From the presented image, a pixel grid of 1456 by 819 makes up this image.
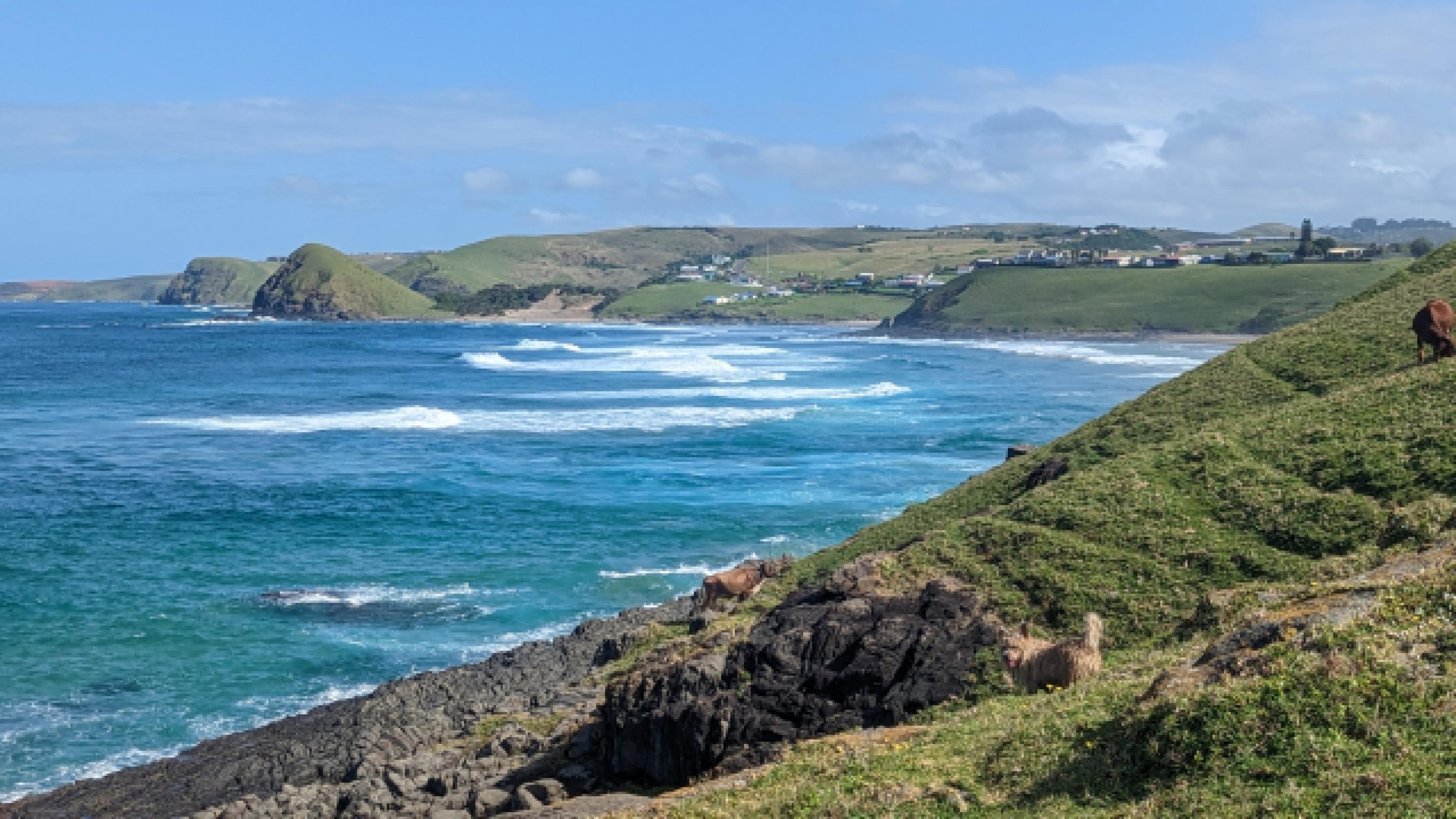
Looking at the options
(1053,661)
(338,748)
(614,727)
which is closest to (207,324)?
(338,748)

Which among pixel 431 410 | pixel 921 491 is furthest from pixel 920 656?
pixel 431 410

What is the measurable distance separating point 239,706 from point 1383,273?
475ft

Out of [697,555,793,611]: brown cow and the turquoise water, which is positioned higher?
[697,555,793,611]: brown cow

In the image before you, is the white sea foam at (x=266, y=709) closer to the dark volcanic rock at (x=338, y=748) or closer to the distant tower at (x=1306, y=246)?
the dark volcanic rock at (x=338, y=748)

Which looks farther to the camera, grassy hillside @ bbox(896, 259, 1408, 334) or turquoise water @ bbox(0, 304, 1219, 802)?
grassy hillside @ bbox(896, 259, 1408, 334)

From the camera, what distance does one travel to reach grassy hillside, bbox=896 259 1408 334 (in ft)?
463

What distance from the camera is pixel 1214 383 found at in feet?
88.7

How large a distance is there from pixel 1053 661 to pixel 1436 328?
11379 millimetres

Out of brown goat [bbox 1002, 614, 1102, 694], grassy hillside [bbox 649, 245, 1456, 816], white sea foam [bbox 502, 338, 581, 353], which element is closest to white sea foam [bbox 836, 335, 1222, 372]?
→ white sea foam [bbox 502, 338, 581, 353]

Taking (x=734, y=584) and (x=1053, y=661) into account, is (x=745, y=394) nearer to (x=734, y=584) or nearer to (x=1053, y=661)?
(x=734, y=584)

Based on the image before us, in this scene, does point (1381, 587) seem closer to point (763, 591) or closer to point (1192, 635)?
point (1192, 635)

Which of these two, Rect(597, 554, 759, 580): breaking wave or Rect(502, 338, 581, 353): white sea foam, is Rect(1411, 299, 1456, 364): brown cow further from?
Rect(502, 338, 581, 353): white sea foam

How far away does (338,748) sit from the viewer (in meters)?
21.1

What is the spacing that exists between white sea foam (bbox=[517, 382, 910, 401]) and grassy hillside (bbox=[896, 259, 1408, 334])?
66422mm
